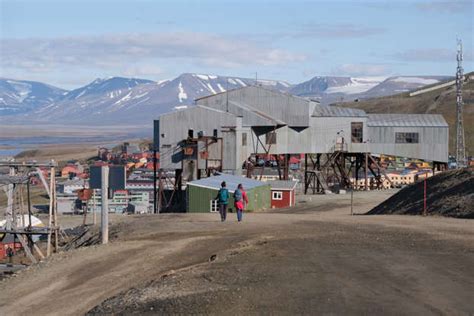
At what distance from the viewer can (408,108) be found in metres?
193

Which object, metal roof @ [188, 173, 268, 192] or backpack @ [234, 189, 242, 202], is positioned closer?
backpack @ [234, 189, 242, 202]

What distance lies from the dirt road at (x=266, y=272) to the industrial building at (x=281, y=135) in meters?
28.9

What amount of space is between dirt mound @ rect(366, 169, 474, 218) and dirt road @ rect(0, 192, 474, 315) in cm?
222

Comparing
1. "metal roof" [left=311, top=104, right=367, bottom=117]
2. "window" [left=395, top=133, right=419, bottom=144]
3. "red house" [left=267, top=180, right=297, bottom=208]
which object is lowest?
"red house" [left=267, top=180, right=297, bottom=208]

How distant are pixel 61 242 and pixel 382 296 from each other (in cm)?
2763

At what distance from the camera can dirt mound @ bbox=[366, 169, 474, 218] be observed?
2908cm

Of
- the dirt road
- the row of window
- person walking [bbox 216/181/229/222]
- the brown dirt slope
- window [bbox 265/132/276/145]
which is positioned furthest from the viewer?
the brown dirt slope

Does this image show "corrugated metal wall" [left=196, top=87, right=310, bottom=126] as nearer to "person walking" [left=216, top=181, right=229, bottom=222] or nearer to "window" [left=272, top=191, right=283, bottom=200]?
"window" [left=272, top=191, right=283, bottom=200]

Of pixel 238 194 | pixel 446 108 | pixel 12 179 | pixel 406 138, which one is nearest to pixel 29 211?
pixel 12 179

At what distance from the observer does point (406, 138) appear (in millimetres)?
65938

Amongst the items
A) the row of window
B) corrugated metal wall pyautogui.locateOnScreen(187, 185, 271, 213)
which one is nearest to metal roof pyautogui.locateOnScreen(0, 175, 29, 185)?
corrugated metal wall pyautogui.locateOnScreen(187, 185, 271, 213)

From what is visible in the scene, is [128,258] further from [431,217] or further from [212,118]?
[212,118]

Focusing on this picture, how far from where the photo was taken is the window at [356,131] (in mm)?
64875

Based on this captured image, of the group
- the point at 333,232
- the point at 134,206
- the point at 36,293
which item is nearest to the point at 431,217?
the point at 333,232
